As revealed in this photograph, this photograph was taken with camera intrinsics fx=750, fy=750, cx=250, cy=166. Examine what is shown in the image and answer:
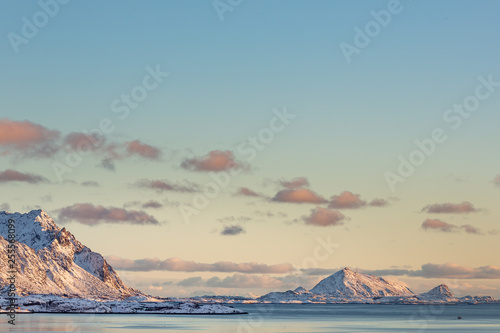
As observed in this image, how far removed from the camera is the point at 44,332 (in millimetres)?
193500

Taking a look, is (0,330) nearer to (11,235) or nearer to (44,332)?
(44,332)

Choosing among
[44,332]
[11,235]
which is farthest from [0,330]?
[11,235]

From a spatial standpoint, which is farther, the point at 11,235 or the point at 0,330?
the point at 0,330

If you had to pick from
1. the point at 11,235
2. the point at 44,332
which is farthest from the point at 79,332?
the point at 11,235

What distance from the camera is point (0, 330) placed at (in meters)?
192

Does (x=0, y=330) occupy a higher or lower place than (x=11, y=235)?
lower

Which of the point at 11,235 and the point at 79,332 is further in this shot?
the point at 79,332

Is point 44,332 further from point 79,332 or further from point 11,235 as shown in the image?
point 11,235

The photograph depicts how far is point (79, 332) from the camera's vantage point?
19838cm

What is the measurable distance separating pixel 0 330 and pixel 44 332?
10.9 m

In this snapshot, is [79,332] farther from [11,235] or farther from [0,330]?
[11,235]

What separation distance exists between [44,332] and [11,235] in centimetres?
4678

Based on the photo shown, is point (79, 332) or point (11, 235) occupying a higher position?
point (11, 235)

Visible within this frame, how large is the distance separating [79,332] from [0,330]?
19.9 m
